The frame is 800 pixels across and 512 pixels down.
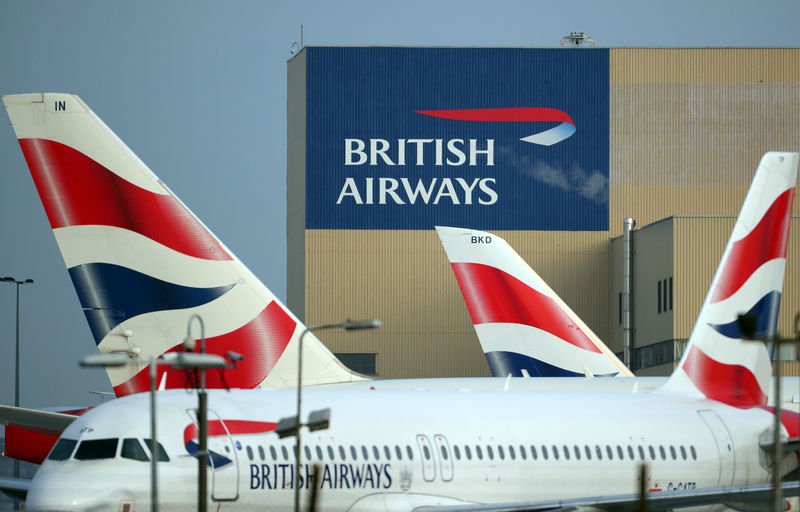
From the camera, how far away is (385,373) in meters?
65.7

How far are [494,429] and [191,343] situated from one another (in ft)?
25.2

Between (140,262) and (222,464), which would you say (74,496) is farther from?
(140,262)

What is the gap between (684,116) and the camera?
65.7 meters

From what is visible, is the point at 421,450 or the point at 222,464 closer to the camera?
the point at 222,464

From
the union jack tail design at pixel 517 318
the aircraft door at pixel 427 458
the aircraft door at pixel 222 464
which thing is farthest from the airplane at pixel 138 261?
the union jack tail design at pixel 517 318

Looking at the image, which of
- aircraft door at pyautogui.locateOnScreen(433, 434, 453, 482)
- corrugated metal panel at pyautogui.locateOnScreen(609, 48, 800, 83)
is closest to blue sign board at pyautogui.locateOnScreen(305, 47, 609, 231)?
corrugated metal panel at pyautogui.locateOnScreen(609, 48, 800, 83)

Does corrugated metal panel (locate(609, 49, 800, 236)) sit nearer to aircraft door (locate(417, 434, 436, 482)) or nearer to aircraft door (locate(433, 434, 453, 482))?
aircraft door (locate(433, 434, 453, 482))

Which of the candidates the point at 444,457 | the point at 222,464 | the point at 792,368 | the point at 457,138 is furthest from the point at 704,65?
the point at 222,464

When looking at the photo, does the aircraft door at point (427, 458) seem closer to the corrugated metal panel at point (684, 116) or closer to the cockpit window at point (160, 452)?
the cockpit window at point (160, 452)

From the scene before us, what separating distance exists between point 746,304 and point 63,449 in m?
14.4

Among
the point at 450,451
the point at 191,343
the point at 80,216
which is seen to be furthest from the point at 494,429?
the point at 80,216

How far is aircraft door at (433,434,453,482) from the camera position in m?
23.2

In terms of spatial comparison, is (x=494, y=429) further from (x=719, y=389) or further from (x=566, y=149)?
(x=566, y=149)

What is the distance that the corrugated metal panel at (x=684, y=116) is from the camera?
215 feet
